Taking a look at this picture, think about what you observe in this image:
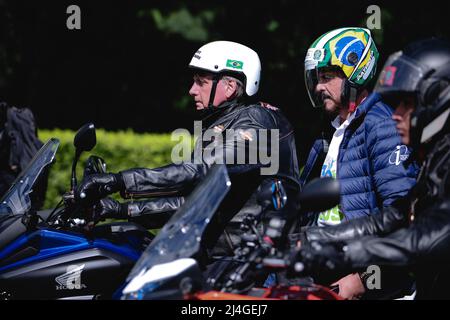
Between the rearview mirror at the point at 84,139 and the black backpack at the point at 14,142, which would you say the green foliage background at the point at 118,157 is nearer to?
the black backpack at the point at 14,142

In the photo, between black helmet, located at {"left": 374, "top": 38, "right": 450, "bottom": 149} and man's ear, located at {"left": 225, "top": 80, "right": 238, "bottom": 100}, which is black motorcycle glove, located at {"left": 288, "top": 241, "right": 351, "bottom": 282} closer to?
black helmet, located at {"left": 374, "top": 38, "right": 450, "bottom": 149}

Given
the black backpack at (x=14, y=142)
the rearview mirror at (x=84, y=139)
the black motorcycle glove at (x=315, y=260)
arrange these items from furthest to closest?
the black backpack at (x=14, y=142)
the rearview mirror at (x=84, y=139)
the black motorcycle glove at (x=315, y=260)

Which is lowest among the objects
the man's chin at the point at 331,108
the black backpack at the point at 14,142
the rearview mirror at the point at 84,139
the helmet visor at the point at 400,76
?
the black backpack at the point at 14,142

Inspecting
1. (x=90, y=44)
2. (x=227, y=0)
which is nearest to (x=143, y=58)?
(x=90, y=44)

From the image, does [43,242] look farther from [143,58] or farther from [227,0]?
[143,58]

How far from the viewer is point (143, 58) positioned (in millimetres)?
14680

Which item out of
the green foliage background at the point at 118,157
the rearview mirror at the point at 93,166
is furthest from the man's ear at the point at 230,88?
the green foliage background at the point at 118,157

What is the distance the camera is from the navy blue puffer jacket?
474 cm

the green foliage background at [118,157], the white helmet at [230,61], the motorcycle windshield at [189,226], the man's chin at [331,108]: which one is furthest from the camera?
the green foliage background at [118,157]

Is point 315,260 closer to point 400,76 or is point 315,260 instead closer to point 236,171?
point 400,76

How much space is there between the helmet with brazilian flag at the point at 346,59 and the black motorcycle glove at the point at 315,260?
210cm

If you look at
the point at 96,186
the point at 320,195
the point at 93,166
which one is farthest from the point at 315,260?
the point at 93,166

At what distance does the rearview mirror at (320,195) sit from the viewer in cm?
342

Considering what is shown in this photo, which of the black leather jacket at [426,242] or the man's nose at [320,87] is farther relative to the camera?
the man's nose at [320,87]
